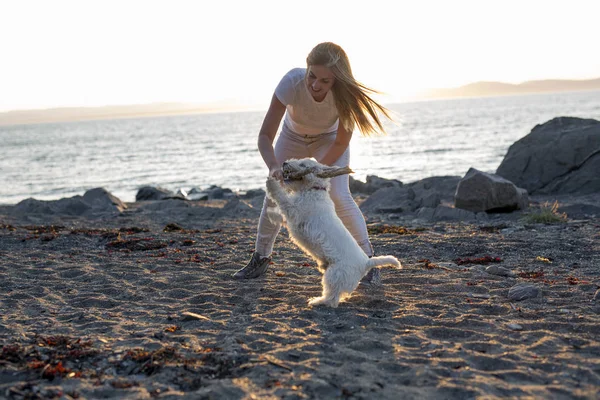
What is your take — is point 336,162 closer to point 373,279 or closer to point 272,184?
point 272,184

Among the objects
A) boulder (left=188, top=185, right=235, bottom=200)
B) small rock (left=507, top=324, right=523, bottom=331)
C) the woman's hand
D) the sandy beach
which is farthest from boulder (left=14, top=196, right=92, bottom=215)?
small rock (left=507, top=324, right=523, bottom=331)

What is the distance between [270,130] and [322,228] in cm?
129

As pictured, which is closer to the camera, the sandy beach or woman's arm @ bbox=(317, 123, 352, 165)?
the sandy beach

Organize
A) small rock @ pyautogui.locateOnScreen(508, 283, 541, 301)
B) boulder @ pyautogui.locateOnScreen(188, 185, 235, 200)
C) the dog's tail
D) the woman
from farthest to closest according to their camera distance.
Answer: boulder @ pyautogui.locateOnScreen(188, 185, 235, 200) < small rock @ pyautogui.locateOnScreen(508, 283, 541, 301) < the woman < the dog's tail

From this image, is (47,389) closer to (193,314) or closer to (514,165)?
(193,314)

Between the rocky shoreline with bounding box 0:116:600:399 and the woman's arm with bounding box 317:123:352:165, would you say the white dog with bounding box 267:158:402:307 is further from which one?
the woman's arm with bounding box 317:123:352:165

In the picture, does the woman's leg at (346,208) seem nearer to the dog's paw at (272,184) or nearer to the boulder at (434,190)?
the dog's paw at (272,184)

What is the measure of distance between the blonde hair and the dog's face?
2.13 ft

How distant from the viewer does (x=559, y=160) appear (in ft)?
46.2

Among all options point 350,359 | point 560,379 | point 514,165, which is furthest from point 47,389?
point 514,165

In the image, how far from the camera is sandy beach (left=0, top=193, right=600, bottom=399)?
3648 mm

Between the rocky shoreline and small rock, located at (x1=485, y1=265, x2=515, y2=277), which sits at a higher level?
the rocky shoreline

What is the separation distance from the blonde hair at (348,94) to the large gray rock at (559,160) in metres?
9.71

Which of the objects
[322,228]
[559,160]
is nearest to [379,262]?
[322,228]
